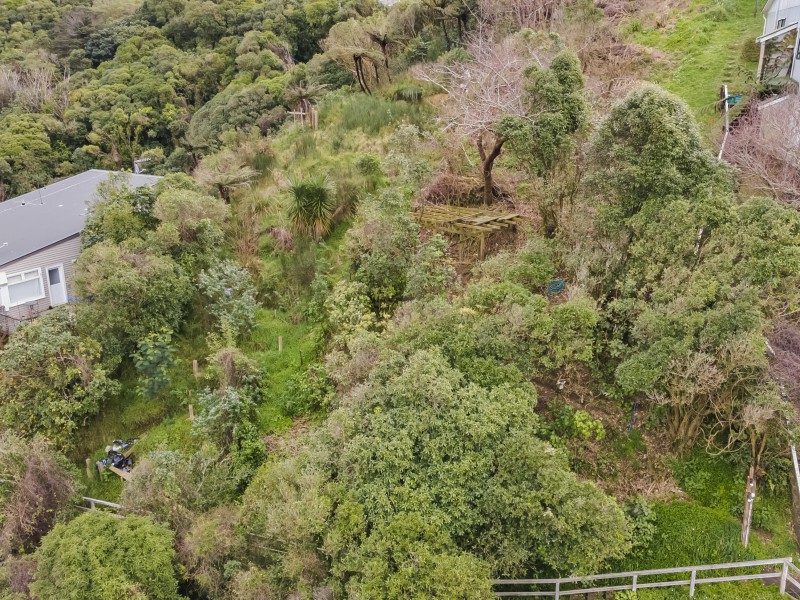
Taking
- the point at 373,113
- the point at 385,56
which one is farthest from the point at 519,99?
the point at 385,56

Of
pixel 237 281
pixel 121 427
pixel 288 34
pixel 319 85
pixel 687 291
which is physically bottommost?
pixel 121 427

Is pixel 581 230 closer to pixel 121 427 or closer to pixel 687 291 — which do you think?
pixel 687 291

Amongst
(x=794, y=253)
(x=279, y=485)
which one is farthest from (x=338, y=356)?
(x=794, y=253)

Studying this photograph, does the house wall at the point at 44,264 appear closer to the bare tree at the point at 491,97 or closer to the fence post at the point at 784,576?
the bare tree at the point at 491,97

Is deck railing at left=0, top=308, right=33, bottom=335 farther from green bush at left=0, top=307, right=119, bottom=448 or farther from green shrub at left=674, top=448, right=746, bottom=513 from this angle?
green shrub at left=674, top=448, right=746, bottom=513

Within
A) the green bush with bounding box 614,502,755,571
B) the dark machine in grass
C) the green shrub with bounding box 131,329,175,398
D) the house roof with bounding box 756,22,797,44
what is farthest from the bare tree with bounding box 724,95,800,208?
the dark machine in grass

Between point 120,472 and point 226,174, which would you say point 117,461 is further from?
point 226,174
